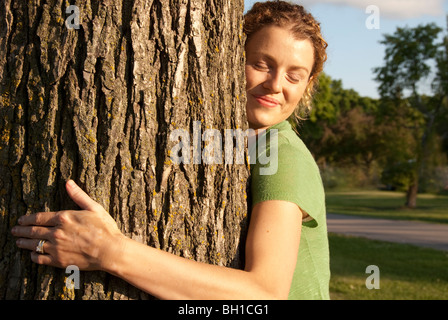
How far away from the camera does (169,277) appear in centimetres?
182

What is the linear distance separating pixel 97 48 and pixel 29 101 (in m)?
0.33

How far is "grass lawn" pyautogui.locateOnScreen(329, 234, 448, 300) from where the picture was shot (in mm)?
7637

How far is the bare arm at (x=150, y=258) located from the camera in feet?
5.90

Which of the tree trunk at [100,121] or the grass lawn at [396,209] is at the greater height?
the tree trunk at [100,121]

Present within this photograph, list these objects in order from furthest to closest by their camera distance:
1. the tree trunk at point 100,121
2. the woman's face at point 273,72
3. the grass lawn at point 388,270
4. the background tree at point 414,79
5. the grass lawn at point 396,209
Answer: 1. the background tree at point 414,79
2. the grass lawn at point 396,209
3. the grass lawn at point 388,270
4. the woman's face at point 273,72
5. the tree trunk at point 100,121

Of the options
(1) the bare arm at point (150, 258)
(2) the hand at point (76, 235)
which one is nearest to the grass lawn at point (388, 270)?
(1) the bare arm at point (150, 258)

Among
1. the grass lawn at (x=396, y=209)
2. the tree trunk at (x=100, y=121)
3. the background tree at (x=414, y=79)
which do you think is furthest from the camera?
→ the background tree at (x=414, y=79)

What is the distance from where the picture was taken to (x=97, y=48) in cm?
193

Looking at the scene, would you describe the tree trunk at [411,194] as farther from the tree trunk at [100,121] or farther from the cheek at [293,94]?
the tree trunk at [100,121]

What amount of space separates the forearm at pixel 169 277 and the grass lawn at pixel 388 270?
19.3 ft

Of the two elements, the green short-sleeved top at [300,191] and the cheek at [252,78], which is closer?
the green short-sleeved top at [300,191]

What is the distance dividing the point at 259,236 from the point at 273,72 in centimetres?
79
